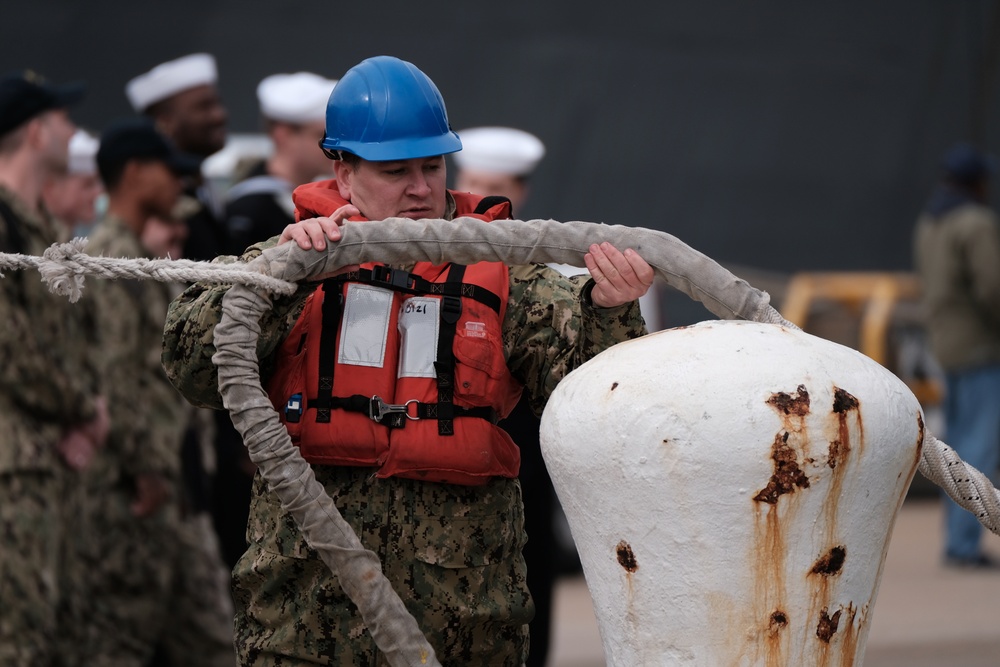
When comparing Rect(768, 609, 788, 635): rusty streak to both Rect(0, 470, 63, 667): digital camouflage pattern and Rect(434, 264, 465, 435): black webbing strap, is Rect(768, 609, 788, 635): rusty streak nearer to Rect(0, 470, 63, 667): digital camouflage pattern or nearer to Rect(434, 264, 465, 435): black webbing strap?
Rect(434, 264, 465, 435): black webbing strap

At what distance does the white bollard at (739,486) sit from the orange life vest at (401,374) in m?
0.47

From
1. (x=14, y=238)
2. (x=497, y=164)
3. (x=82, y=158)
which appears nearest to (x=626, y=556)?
(x=14, y=238)

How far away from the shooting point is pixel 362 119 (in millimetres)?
3119

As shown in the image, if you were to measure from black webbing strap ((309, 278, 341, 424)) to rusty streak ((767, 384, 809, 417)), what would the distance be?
0.98 metres

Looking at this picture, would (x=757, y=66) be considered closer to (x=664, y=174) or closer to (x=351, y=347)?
(x=664, y=174)

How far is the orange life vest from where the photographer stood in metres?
3.03

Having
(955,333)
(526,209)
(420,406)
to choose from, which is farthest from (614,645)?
(526,209)

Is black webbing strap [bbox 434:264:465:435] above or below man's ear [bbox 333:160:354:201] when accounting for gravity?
below

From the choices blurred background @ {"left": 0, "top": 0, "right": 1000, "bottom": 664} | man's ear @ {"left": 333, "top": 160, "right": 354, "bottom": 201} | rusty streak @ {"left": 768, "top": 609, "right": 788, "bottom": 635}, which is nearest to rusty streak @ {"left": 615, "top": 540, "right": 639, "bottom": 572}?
rusty streak @ {"left": 768, "top": 609, "right": 788, "bottom": 635}

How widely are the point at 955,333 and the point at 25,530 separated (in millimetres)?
5963

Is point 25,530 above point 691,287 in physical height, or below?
below

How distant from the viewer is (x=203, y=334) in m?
3.02

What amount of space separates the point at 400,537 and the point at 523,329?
19.6 inches

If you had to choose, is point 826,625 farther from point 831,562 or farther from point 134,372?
point 134,372
